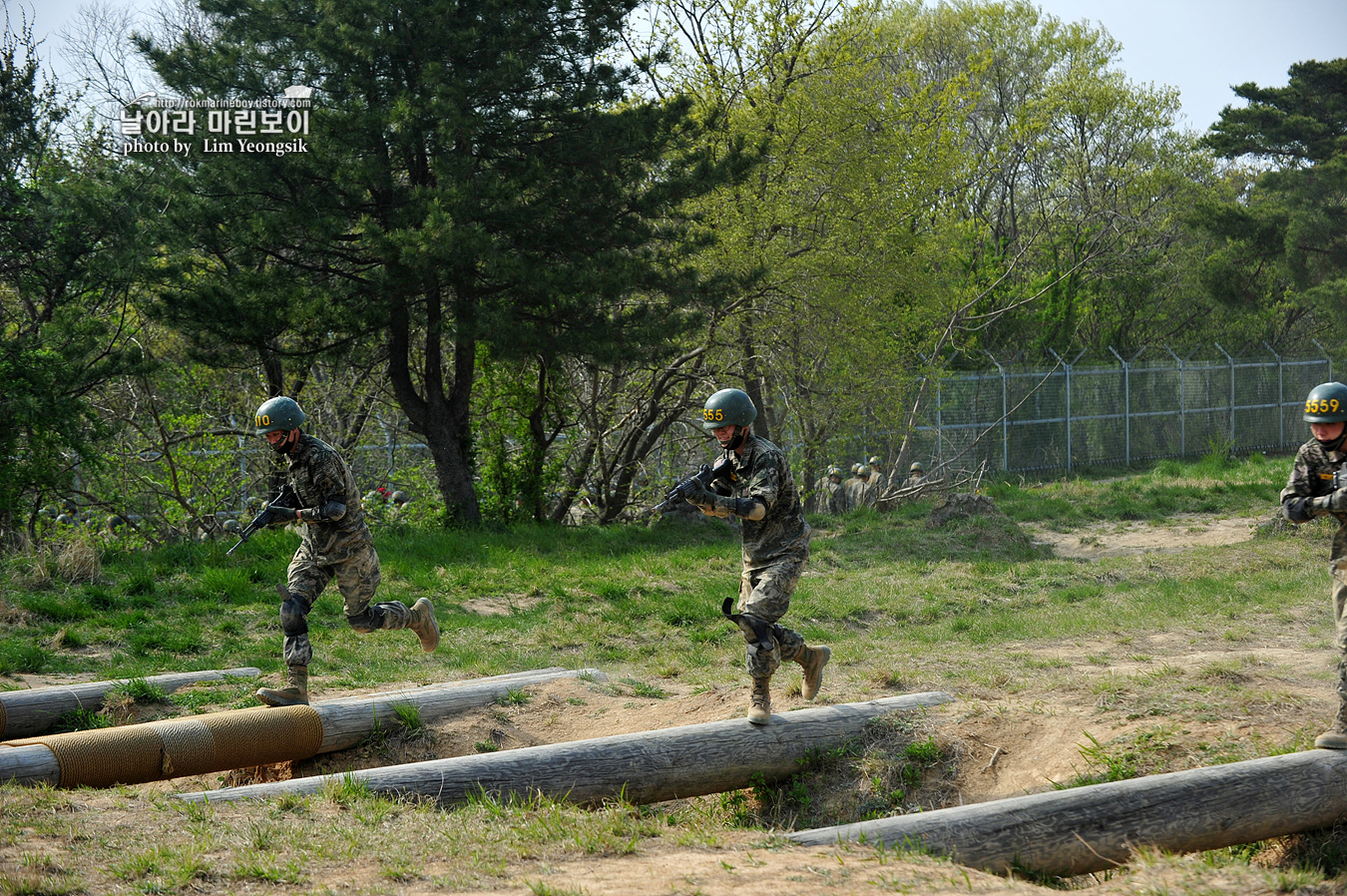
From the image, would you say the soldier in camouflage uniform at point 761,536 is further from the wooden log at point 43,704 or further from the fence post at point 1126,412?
the fence post at point 1126,412

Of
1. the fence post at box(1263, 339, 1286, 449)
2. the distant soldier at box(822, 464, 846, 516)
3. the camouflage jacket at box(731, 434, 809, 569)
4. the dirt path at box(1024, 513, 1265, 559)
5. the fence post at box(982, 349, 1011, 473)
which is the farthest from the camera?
the fence post at box(1263, 339, 1286, 449)

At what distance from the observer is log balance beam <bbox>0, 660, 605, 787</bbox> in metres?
5.48

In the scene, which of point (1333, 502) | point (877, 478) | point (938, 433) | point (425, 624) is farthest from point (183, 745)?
point (938, 433)

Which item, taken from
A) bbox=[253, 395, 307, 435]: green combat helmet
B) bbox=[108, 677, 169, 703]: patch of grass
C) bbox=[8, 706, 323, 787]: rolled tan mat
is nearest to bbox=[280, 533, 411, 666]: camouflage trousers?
bbox=[8, 706, 323, 787]: rolled tan mat

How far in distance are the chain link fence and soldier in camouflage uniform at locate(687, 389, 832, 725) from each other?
13.8 metres

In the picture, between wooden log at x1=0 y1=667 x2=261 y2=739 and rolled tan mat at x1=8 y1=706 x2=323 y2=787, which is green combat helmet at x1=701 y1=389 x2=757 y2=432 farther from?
wooden log at x1=0 y1=667 x2=261 y2=739

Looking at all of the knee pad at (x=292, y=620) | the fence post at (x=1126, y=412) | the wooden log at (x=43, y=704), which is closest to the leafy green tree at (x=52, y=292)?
the wooden log at (x=43, y=704)

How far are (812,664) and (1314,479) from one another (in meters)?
2.98

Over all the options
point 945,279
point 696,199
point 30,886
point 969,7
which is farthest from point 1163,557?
point 969,7

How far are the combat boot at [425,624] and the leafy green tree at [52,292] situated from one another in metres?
6.26

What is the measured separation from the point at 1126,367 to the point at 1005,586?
14925 millimetres

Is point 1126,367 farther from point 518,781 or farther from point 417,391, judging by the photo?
→ point 518,781

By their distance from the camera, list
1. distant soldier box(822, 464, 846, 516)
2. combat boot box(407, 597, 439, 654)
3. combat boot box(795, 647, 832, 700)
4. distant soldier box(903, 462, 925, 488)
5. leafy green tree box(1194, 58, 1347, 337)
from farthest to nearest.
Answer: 1. leafy green tree box(1194, 58, 1347, 337)
2. distant soldier box(822, 464, 846, 516)
3. distant soldier box(903, 462, 925, 488)
4. combat boot box(407, 597, 439, 654)
5. combat boot box(795, 647, 832, 700)

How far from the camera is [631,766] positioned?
551 centimetres
